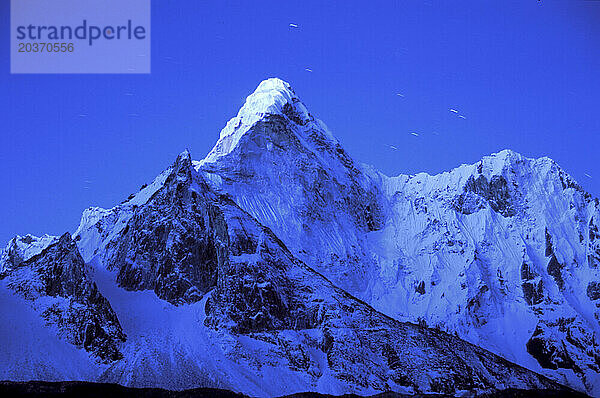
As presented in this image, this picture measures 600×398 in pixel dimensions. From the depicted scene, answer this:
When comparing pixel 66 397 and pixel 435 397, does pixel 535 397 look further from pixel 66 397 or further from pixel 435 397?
pixel 66 397

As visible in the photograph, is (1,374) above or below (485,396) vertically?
above

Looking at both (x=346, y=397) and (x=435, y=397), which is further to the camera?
(x=346, y=397)

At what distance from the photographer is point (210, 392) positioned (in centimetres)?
14600

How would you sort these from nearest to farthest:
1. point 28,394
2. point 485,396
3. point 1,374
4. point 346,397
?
point 28,394 → point 485,396 → point 346,397 → point 1,374

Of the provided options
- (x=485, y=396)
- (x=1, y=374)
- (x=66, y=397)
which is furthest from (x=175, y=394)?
(x=1, y=374)

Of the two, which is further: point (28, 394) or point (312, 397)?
point (312, 397)

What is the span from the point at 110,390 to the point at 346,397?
4765 centimetres

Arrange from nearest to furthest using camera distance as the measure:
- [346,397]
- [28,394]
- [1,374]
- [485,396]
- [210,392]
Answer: [28,394]
[485,396]
[210,392]
[346,397]
[1,374]

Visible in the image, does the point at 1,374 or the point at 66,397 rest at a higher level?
the point at 1,374

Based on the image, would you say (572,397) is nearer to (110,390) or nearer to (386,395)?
(386,395)

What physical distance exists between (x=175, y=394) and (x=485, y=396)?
50.7 meters

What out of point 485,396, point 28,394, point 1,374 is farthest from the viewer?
point 1,374

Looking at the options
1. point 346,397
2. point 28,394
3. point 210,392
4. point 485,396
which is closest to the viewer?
point 28,394

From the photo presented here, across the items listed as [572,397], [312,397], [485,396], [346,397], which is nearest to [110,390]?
[312,397]
